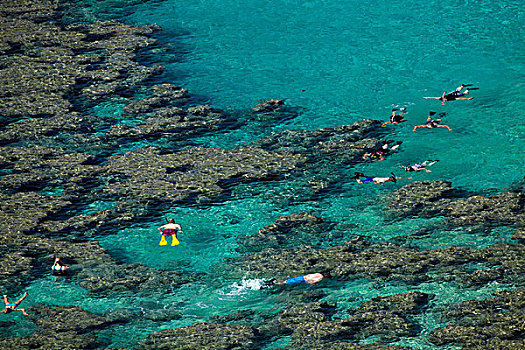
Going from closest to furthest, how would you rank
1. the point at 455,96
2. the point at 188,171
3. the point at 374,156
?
the point at 188,171
the point at 374,156
the point at 455,96

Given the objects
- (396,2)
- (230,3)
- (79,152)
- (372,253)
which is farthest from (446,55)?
(79,152)

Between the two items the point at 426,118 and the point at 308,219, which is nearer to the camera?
the point at 308,219

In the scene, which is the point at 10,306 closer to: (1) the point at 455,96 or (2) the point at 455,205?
(2) the point at 455,205

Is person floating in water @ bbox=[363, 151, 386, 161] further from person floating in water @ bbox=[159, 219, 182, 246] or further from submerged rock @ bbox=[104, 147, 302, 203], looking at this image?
person floating in water @ bbox=[159, 219, 182, 246]

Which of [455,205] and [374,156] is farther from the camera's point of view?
[374,156]

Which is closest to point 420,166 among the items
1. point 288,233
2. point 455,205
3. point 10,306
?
point 455,205

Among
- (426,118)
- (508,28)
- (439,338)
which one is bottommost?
(439,338)

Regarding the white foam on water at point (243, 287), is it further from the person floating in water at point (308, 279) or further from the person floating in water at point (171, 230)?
the person floating in water at point (171, 230)

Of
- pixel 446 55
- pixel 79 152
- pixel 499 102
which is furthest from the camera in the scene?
pixel 446 55

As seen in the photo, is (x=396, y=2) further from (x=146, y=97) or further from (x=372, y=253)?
(x=372, y=253)

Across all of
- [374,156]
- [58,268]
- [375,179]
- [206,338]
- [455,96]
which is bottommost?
[206,338]
